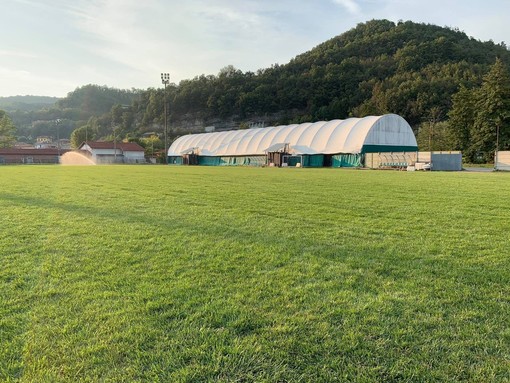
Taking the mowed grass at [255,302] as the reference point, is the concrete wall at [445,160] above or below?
above

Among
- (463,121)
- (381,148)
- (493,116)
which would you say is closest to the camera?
(381,148)

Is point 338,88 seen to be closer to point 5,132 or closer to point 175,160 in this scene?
point 175,160

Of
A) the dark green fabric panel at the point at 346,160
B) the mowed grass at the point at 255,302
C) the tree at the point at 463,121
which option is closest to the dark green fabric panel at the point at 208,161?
the dark green fabric panel at the point at 346,160

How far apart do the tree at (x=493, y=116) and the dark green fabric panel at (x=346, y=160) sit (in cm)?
2142

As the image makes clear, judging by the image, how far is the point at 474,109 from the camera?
53781 mm

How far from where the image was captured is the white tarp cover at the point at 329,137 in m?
45.1

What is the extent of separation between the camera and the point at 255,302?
3.36 m

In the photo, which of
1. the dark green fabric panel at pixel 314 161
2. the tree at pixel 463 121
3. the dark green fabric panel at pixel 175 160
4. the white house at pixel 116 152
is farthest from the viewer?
the white house at pixel 116 152

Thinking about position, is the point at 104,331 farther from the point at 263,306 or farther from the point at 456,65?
the point at 456,65

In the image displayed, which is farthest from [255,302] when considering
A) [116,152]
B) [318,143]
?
[116,152]

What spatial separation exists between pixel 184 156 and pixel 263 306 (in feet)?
212

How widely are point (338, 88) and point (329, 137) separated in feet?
196

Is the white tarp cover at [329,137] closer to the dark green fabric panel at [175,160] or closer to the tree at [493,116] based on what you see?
the tree at [493,116]

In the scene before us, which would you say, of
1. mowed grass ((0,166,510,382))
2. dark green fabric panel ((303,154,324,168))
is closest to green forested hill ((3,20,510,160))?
dark green fabric panel ((303,154,324,168))
